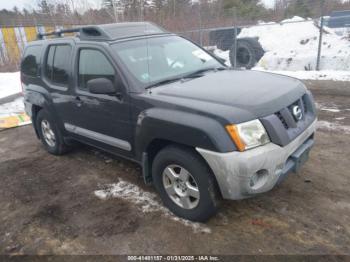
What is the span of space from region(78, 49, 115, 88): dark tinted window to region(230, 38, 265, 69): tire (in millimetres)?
8638

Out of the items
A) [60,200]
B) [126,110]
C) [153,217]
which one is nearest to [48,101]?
[60,200]

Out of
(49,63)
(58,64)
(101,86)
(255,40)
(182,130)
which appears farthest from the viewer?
(255,40)

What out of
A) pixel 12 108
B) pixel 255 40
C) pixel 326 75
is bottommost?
pixel 12 108

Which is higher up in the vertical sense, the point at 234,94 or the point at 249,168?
the point at 234,94

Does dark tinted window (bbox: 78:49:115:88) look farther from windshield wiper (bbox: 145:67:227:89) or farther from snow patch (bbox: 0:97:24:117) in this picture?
snow patch (bbox: 0:97:24:117)

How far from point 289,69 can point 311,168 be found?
25.5ft

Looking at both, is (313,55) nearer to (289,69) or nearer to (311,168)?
(289,69)

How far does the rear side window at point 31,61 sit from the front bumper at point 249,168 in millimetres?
3625

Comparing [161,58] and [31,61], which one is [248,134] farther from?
[31,61]

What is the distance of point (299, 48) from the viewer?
1201 centimetres

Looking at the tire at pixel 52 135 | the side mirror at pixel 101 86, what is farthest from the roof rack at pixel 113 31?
the tire at pixel 52 135

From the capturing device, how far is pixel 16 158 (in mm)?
5438

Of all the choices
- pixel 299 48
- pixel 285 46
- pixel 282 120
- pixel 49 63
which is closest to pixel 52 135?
pixel 49 63

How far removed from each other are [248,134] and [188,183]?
79 centimetres
